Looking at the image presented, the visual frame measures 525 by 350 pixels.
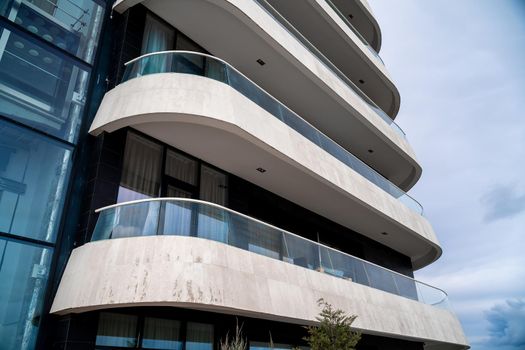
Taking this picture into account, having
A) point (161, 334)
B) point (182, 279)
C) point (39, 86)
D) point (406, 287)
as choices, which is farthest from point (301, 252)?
point (39, 86)

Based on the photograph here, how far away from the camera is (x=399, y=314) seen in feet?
45.5

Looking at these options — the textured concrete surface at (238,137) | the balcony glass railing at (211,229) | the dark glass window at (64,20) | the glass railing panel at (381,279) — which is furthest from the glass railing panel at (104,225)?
the glass railing panel at (381,279)

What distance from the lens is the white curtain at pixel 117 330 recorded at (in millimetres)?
8211

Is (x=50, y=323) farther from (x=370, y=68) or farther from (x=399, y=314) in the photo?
(x=370, y=68)

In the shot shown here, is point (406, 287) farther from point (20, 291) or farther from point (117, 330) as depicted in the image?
point (20, 291)

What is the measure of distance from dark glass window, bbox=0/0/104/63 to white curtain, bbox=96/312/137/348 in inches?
255

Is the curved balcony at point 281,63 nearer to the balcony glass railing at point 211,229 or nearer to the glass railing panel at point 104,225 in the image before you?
the balcony glass railing at point 211,229

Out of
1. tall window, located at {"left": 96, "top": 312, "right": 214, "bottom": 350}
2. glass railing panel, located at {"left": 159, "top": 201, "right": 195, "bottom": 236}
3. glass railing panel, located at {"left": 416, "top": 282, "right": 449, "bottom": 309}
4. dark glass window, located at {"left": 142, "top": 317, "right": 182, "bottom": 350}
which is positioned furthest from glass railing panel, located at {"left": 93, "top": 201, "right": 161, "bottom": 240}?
glass railing panel, located at {"left": 416, "top": 282, "right": 449, "bottom": 309}

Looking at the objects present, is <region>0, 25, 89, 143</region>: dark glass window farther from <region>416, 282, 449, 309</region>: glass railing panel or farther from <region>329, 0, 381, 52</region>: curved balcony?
<region>329, 0, 381, 52</region>: curved balcony

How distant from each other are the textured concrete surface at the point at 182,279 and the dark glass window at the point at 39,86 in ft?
10.2

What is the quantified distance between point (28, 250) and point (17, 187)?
1.33 m

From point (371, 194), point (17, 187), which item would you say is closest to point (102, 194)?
point (17, 187)

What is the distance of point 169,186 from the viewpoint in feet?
36.0

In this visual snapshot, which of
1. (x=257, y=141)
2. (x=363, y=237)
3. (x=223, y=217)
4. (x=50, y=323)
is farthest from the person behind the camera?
(x=363, y=237)
